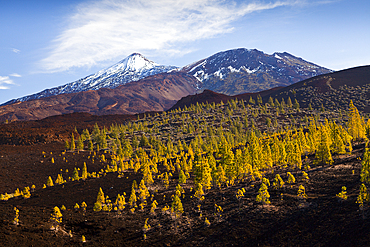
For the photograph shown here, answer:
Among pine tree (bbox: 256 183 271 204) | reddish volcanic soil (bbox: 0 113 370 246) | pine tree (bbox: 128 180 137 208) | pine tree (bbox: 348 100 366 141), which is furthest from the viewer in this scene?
pine tree (bbox: 348 100 366 141)

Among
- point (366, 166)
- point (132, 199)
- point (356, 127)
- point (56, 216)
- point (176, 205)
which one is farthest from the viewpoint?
point (356, 127)

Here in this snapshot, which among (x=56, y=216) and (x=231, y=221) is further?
(x=231, y=221)

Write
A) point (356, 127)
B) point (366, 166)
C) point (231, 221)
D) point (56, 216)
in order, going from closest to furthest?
1. point (366, 166)
2. point (56, 216)
3. point (231, 221)
4. point (356, 127)

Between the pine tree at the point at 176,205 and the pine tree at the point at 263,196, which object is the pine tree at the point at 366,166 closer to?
the pine tree at the point at 263,196

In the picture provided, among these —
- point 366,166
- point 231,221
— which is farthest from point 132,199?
point 366,166

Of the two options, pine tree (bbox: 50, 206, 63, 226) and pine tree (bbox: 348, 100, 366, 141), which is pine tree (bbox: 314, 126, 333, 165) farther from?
pine tree (bbox: 50, 206, 63, 226)

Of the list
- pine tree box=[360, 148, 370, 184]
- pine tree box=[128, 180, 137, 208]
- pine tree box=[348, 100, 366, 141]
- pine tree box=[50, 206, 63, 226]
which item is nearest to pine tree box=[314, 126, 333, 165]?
pine tree box=[360, 148, 370, 184]

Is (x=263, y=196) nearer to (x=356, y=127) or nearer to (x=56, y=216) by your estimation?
(x=56, y=216)

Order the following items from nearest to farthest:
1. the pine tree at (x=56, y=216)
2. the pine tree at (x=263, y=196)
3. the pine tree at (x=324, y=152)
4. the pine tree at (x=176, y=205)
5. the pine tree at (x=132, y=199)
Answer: the pine tree at (x=56, y=216) → the pine tree at (x=176, y=205) → the pine tree at (x=263, y=196) → the pine tree at (x=132, y=199) → the pine tree at (x=324, y=152)

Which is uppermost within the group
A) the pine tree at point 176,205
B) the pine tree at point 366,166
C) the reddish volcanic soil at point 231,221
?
the pine tree at point 366,166

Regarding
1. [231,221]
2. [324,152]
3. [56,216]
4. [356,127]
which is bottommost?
[231,221]

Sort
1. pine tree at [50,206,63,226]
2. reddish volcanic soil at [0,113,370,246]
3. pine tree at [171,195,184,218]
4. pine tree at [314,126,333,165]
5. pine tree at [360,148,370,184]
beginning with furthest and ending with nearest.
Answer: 1. pine tree at [314,126,333,165]
2. pine tree at [171,195,184,218]
3. pine tree at [50,206,63,226]
4. pine tree at [360,148,370,184]
5. reddish volcanic soil at [0,113,370,246]

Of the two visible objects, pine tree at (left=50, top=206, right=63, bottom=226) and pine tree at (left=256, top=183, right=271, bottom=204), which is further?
pine tree at (left=256, top=183, right=271, bottom=204)

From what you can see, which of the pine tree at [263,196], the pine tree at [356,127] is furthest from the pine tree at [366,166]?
the pine tree at [356,127]
